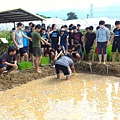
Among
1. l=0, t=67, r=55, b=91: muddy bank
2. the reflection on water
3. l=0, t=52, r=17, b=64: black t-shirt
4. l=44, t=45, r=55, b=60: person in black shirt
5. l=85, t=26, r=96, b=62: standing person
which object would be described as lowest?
the reflection on water

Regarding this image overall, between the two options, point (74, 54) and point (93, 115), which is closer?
point (93, 115)

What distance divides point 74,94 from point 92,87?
82 centimetres

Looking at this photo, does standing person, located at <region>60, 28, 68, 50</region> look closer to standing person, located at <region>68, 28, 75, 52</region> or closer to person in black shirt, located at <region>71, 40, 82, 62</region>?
standing person, located at <region>68, 28, 75, 52</region>

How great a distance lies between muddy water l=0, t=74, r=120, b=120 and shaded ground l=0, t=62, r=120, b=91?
25 centimetres

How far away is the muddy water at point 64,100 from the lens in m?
4.68

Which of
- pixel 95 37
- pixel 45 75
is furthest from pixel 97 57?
pixel 45 75

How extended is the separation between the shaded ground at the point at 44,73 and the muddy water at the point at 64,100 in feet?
0.83

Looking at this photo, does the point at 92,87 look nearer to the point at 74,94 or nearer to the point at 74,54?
the point at 74,94

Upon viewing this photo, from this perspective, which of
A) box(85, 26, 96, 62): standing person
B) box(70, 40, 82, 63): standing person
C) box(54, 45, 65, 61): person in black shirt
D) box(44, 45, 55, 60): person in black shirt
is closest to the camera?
box(54, 45, 65, 61): person in black shirt

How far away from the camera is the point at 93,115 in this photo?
182 inches

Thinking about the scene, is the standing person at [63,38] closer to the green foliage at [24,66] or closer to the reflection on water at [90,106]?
the green foliage at [24,66]

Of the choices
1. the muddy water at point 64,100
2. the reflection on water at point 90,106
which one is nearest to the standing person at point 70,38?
the muddy water at point 64,100

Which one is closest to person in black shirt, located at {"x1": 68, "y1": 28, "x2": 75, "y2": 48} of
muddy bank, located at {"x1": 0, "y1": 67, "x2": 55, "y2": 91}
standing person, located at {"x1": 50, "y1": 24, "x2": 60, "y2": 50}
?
standing person, located at {"x1": 50, "y1": 24, "x2": 60, "y2": 50}

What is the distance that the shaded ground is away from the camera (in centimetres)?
686
